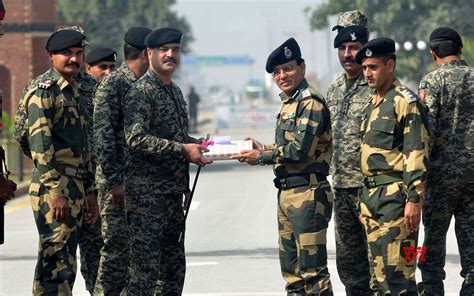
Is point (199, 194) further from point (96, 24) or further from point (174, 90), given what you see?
point (96, 24)

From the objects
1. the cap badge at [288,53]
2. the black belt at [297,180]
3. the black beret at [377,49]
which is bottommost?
the black belt at [297,180]

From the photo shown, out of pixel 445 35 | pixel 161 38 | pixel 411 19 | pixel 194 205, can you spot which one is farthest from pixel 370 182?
pixel 411 19

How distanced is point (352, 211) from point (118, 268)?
193 cm

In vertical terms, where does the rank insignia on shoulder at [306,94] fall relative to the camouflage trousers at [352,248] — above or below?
above

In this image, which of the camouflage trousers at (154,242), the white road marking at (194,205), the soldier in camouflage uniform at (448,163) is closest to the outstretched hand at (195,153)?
the camouflage trousers at (154,242)

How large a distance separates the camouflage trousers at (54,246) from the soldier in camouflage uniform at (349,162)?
7.05ft

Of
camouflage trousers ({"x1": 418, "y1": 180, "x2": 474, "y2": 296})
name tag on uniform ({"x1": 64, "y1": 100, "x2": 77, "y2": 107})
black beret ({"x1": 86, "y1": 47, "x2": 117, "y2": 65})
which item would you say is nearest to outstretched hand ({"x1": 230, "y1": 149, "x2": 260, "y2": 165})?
name tag on uniform ({"x1": 64, "y1": 100, "x2": 77, "y2": 107})

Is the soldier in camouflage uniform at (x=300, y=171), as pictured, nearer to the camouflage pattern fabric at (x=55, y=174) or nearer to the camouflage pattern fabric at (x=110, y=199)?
the camouflage pattern fabric at (x=110, y=199)

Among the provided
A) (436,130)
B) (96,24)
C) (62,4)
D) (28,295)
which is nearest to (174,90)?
(436,130)

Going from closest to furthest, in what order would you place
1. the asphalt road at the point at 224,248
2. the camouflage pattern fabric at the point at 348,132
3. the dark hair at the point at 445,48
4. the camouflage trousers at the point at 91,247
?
the camouflage pattern fabric at the point at 348,132
the dark hair at the point at 445,48
the camouflage trousers at the point at 91,247
the asphalt road at the point at 224,248

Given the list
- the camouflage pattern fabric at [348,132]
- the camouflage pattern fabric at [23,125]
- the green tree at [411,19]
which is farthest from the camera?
the green tree at [411,19]

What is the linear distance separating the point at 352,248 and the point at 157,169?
1668mm

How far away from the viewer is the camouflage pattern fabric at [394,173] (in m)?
9.25

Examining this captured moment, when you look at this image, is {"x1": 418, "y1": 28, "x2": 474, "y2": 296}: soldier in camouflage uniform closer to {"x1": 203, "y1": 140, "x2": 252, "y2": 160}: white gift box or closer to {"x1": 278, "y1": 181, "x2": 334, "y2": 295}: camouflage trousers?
{"x1": 278, "y1": 181, "x2": 334, "y2": 295}: camouflage trousers
